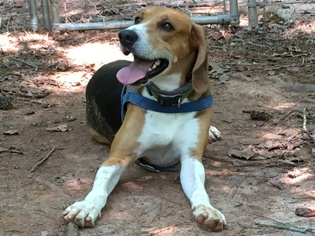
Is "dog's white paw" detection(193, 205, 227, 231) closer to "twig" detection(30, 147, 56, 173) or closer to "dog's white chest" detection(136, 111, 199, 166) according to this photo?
"dog's white chest" detection(136, 111, 199, 166)

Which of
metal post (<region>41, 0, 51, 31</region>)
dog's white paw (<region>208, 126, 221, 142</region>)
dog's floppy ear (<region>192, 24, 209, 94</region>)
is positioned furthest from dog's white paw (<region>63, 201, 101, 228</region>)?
metal post (<region>41, 0, 51, 31</region>)

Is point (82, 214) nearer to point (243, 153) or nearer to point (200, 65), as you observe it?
point (200, 65)

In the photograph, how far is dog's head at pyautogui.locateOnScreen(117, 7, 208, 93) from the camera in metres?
3.74

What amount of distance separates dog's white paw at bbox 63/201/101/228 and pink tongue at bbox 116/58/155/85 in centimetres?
85

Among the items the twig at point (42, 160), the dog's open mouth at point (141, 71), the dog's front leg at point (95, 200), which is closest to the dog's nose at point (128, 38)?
the dog's open mouth at point (141, 71)

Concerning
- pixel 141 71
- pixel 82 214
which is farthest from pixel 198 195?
pixel 141 71

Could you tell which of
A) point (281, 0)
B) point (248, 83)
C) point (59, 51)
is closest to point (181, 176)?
point (248, 83)

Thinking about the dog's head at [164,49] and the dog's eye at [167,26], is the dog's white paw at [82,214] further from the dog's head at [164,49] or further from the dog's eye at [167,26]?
the dog's eye at [167,26]

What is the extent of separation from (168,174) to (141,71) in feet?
2.56

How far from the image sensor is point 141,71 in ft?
12.5

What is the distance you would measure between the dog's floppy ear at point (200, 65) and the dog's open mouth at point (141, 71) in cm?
22

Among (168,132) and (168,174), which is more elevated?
(168,132)

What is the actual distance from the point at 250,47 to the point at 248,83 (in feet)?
4.60

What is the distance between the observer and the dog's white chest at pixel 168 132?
4051 mm
